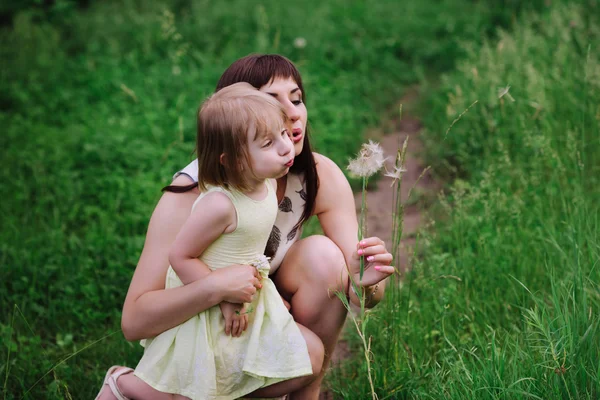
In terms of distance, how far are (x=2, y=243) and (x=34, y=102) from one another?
82.3 inches

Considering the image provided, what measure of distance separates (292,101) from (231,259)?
566mm

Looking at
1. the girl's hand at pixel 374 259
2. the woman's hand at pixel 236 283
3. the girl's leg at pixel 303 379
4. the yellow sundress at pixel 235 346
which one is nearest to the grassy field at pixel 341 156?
the girl's hand at pixel 374 259

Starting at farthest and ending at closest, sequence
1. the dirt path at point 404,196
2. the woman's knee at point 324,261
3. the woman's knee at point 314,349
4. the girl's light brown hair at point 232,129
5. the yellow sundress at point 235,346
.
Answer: the dirt path at point 404,196 < the woman's knee at point 324,261 < the woman's knee at point 314,349 < the yellow sundress at point 235,346 < the girl's light brown hair at point 232,129

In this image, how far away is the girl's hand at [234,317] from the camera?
2037mm

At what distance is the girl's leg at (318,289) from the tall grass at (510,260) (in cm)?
16

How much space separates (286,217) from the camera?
243 cm

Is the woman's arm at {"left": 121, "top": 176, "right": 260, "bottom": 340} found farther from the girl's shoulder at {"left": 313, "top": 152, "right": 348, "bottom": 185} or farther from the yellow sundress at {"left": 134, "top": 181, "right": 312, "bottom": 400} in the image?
the girl's shoulder at {"left": 313, "top": 152, "right": 348, "bottom": 185}

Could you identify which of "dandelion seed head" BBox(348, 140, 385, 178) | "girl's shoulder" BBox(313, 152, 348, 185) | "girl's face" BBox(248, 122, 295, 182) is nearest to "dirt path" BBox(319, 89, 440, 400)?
"girl's shoulder" BBox(313, 152, 348, 185)

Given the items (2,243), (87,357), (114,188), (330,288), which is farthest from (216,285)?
(114,188)

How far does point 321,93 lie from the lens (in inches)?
211

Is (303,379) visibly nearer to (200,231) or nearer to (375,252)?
(375,252)

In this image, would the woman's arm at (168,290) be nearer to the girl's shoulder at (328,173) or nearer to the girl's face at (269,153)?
the girl's face at (269,153)

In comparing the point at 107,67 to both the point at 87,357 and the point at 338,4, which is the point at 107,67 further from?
the point at 87,357

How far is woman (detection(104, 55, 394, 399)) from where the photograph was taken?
2.05 m
